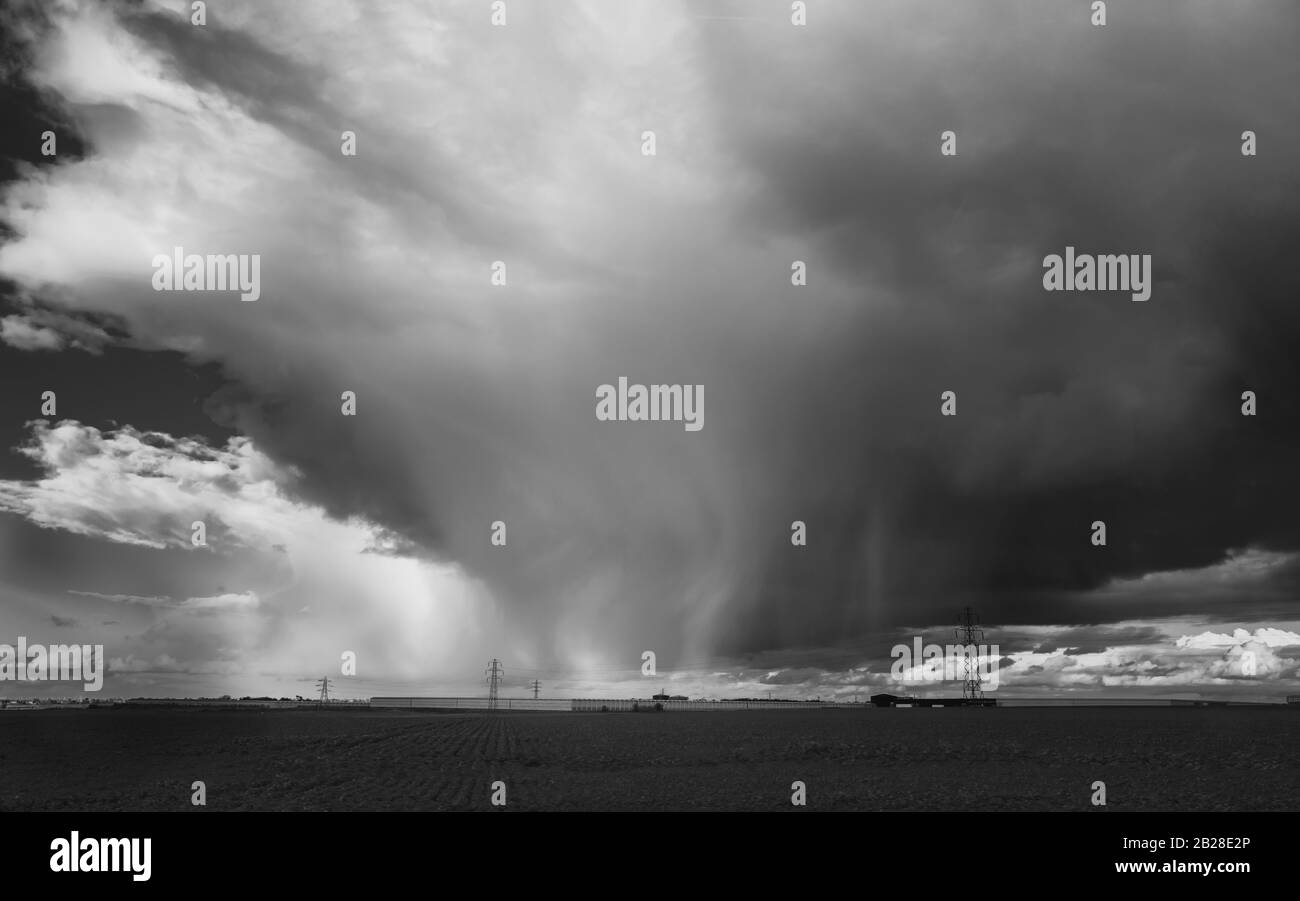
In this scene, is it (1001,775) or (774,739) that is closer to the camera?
(1001,775)
